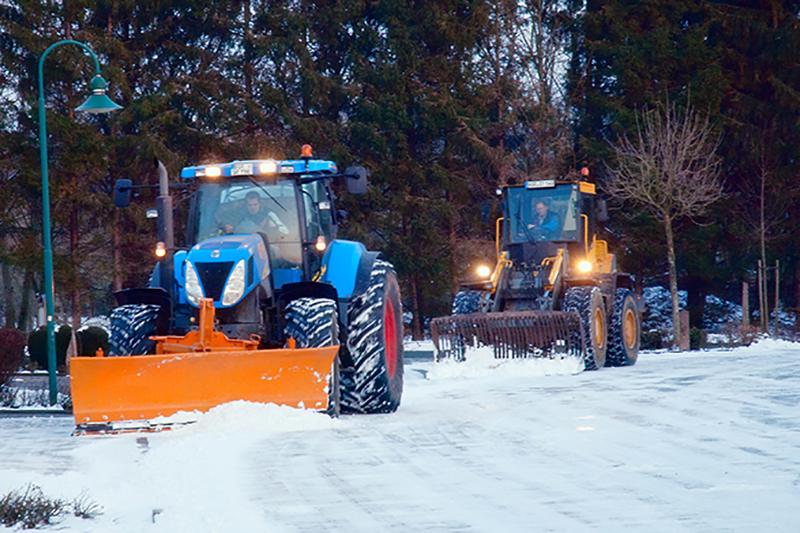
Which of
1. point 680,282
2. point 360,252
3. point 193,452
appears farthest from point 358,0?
point 193,452

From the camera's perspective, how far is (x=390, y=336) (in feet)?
33.1

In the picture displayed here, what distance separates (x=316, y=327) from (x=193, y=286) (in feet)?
3.99

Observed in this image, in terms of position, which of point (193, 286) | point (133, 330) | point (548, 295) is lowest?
point (133, 330)

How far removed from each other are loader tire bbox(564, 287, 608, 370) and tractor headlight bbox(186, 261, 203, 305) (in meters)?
7.14

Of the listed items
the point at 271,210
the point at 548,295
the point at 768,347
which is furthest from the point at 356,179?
the point at 768,347

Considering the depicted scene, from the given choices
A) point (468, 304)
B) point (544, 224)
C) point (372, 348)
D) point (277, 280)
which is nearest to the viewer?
point (372, 348)

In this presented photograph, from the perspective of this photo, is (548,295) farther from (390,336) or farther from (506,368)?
(390,336)

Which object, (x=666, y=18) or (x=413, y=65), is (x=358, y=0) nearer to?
(x=413, y=65)

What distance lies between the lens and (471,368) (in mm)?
14016

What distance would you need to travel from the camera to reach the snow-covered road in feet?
16.3

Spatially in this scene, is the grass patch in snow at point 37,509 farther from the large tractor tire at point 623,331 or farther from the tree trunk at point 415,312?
the tree trunk at point 415,312

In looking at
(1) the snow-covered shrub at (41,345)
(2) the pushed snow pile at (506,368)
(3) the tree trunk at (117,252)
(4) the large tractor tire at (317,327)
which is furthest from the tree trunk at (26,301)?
(4) the large tractor tire at (317,327)

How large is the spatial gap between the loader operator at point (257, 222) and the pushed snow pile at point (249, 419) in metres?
2.18

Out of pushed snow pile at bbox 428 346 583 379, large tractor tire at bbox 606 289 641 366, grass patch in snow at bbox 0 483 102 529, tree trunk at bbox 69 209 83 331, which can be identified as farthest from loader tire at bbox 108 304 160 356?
tree trunk at bbox 69 209 83 331
